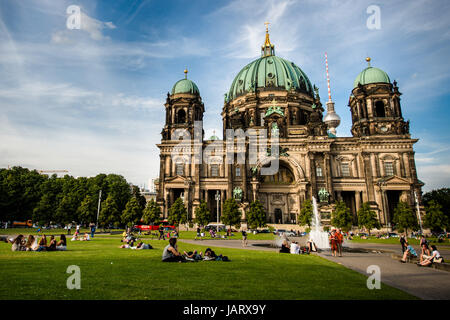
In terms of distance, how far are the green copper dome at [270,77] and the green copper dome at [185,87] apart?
12624 millimetres

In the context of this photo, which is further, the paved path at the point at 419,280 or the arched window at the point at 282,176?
the arched window at the point at 282,176

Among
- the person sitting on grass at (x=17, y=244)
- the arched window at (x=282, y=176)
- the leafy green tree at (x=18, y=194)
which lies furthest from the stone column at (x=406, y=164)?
the leafy green tree at (x=18, y=194)

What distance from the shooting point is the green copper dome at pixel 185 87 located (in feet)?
207

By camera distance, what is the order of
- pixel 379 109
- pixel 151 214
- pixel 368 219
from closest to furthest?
pixel 368 219 < pixel 151 214 < pixel 379 109

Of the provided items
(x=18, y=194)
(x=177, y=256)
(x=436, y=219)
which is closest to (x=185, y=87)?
(x=18, y=194)

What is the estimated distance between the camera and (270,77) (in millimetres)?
68750

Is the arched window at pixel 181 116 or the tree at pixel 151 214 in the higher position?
the arched window at pixel 181 116

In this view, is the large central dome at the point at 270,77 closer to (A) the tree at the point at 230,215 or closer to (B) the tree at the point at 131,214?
(A) the tree at the point at 230,215

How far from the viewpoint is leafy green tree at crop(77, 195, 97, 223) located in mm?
51250

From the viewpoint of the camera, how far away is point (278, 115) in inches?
2389

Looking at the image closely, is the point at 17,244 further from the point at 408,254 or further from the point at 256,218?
the point at 256,218
